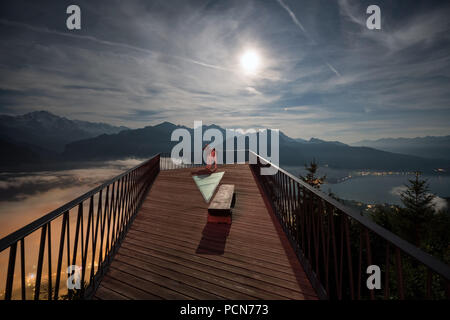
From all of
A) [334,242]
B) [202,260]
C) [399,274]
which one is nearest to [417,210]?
[334,242]

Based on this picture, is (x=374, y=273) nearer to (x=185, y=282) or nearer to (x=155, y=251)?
(x=185, y=282)

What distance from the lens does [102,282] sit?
305 cm

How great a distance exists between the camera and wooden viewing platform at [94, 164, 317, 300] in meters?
2.87

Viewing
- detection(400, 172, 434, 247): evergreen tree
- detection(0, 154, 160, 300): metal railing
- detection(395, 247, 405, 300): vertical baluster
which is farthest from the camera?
detection(400, 172, 434, 247): evergreen tree

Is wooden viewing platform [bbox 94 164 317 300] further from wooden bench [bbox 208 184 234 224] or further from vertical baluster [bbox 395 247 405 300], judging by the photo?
vertical baluster [bbox 395 247 405 300]

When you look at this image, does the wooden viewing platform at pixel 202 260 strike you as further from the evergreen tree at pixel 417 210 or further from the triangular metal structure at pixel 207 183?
the evergreen tree at pixel 417 210

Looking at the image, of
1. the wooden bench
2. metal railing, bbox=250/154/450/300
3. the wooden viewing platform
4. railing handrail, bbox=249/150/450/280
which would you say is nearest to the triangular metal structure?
the wooden viewing platform

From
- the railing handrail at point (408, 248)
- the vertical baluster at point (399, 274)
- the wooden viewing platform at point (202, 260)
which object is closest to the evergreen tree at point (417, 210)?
the wooden viewing platform at point (202, 260)

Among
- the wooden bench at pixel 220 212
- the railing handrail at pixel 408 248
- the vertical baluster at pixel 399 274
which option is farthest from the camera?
the wooden bench at pixel 220 212

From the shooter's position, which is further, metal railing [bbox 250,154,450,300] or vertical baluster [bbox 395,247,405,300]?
→ vertical baluster [bbox 395,247,405,300]

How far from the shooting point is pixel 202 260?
11.5 feet

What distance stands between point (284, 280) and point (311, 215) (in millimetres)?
1042

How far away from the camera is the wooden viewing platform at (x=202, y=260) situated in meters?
2.87
